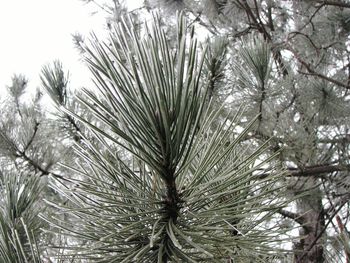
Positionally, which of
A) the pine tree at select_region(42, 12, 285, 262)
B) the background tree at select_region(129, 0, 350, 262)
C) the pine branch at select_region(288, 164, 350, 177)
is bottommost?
the pine tree at select_region(42, 12, 285, 262)

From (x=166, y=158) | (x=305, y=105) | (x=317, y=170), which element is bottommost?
(x=166, y=158)

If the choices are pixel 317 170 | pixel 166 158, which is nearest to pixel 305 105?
pixel 317 170

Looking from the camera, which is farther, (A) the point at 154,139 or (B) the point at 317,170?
(B) the point at 317,170

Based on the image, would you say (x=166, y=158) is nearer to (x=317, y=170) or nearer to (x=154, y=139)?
(x=154, y=139)

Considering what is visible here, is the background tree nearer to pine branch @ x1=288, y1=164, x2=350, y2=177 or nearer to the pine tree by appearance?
pine branch @ x1=288, y1=164, x2=350, y2=177

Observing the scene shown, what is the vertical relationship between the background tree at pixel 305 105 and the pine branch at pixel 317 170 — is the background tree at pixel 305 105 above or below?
above

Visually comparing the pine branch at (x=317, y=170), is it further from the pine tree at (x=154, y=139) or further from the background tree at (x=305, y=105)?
the pine tree at (x=154, y=139)

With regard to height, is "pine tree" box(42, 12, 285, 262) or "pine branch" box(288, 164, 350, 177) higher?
"pine branch" box(288, 164, 350, 177)

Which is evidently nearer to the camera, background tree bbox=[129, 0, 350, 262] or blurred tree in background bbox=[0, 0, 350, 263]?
blurred tree in background bbox=[0, 0, 350, 263]

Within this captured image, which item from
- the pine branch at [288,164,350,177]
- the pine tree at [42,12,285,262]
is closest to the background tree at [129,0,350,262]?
the pine branch at [288,164,350,177]

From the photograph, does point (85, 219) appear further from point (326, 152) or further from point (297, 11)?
point (297, 11)

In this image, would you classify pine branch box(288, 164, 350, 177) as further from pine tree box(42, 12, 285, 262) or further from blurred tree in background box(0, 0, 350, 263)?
pine tree box(42, 12, 285, 262)

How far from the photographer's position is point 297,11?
7.96ft

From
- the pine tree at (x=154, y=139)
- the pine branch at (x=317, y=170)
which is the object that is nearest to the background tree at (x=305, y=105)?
the pine branch at (x=317, y=170)
